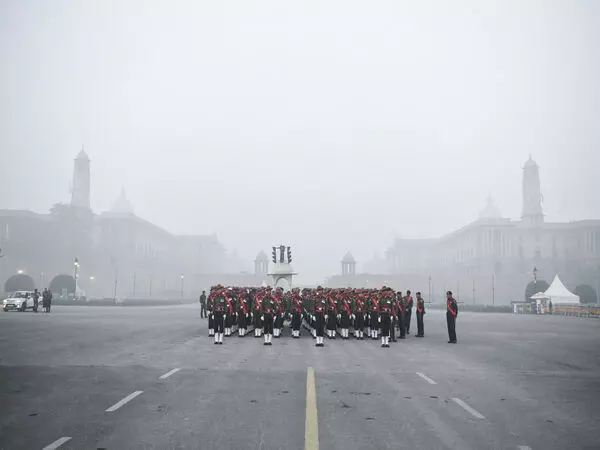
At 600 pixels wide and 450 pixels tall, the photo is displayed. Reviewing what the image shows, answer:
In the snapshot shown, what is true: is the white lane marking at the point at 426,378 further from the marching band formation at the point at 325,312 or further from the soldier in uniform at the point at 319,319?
the soldier in uniform at the point at 319,319

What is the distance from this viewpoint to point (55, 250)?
352 feet

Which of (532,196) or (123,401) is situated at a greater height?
(532,196)

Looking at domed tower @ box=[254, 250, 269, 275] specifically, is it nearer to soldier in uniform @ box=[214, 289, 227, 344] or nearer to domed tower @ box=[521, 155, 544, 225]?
domed tower @ box=[521, 155, 544, 225]

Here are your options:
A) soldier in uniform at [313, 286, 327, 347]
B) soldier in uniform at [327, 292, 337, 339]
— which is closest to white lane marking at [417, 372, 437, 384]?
soldier in uniform at [313, 286, 327, 347]

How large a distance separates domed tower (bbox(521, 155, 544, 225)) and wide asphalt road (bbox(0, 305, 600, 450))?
5274 inches

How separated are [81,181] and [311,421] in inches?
5846

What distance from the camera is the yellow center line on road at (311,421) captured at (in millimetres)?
7145

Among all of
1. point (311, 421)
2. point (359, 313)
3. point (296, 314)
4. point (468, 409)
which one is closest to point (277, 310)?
point (296, 314)

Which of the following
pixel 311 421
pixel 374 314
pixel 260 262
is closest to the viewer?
pixel 311 421

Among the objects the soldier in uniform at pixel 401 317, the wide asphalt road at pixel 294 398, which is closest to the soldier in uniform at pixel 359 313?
the soldier in uniform at pixel 401 317

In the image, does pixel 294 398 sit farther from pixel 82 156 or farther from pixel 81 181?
pixel 82 156

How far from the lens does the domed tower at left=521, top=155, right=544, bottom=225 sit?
5581 inches

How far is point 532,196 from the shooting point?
146 meters

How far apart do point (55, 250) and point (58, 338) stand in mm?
94251
